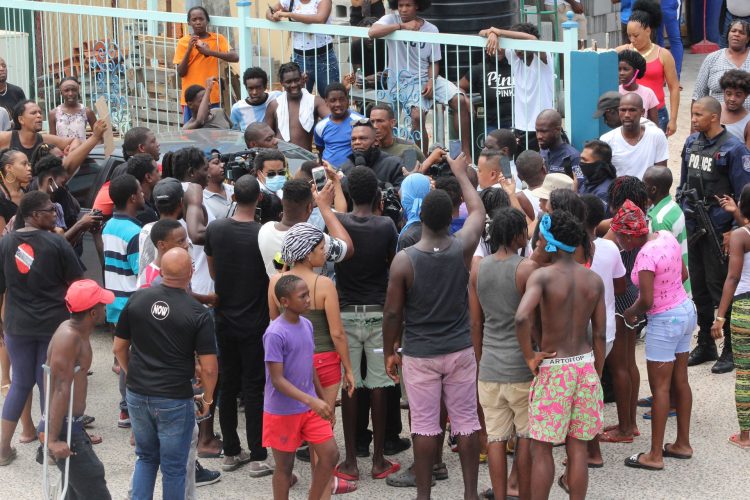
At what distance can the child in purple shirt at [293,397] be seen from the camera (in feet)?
20.1

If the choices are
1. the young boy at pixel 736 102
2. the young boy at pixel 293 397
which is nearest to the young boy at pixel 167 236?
the young boy at pixel 293 397

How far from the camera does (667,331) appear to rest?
715cm

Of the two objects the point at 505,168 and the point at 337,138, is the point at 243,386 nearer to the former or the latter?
the point at 505,168

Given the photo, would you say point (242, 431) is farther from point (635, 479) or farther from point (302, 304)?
point (635, 479)

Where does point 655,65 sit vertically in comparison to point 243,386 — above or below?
above

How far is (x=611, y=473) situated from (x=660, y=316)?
1002mm

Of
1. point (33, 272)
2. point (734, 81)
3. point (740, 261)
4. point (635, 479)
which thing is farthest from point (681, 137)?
point (33, 272)

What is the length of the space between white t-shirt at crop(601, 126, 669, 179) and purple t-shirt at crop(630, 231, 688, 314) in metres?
2.02

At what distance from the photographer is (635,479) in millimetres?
7020

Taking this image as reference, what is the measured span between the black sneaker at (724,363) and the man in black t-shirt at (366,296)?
2.96 meters

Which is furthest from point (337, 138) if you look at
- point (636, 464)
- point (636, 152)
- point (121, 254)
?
point (636, 464)

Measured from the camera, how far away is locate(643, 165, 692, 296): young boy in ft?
25.6

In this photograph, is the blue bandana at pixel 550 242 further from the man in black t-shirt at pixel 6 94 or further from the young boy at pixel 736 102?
the man in black t-shirt at pixel 6 94

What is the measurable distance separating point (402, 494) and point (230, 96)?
626cm
